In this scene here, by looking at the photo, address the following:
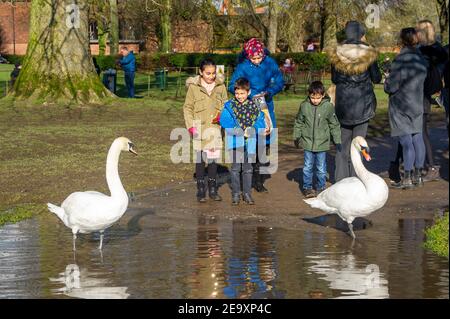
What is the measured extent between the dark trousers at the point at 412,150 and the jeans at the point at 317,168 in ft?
3.71

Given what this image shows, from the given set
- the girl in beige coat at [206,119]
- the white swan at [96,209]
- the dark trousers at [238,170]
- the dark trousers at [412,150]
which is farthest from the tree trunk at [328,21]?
the white swan at [96,209]

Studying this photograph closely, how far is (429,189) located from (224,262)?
480cm

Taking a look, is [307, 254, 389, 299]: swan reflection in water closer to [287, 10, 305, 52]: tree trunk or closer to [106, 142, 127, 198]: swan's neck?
[106, 142, 127, 198]: swan's neck

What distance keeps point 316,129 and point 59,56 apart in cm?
1745

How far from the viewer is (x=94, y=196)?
9320 mm

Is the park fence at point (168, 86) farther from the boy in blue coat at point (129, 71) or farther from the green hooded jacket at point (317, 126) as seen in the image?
the green hooded jacket at point (317, 126)

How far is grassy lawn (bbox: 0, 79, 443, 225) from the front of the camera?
44.4ft

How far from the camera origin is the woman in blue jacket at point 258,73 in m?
12.7

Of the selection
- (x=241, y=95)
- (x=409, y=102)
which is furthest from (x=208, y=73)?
(x=409, y=102)

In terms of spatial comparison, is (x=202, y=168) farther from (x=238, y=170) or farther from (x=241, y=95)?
(x=241, y=95)

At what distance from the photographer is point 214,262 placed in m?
8.72

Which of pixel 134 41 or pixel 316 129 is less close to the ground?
pixel 134 41

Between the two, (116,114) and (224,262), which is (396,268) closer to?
(224,262)

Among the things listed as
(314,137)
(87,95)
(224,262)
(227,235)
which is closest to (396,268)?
(224,262)
